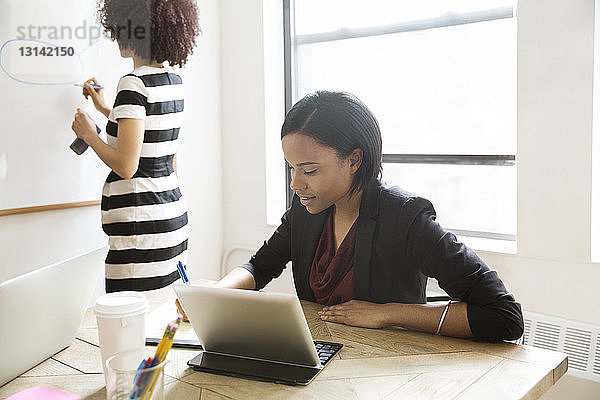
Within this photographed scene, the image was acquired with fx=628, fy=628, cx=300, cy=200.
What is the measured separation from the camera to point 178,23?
212cm

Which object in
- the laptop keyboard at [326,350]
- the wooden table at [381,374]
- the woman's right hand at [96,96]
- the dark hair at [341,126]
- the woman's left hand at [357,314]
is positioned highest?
the woman's right hand at [96,96]

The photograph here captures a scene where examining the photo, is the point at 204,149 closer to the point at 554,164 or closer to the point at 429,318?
the point at 554,164

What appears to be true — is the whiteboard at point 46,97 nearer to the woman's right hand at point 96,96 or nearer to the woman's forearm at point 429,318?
the woman's right hand at point 96,96

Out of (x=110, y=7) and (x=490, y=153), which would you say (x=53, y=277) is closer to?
(x=110, y=7)

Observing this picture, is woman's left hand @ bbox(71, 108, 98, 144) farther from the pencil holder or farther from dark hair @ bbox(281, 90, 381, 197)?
the pencil holder

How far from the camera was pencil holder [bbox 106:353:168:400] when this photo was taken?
2.74ft

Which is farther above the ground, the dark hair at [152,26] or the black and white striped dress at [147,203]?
the dark hair at [152,26]

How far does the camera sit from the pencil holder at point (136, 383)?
2.74 feet

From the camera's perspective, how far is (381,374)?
110cm

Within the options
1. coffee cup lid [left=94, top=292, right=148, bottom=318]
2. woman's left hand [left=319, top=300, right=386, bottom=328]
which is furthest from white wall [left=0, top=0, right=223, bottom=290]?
coffee cup lid [left=94, top=292, right=148, bottom=318]

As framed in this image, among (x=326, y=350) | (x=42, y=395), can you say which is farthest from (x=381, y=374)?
(x=42, y=395)

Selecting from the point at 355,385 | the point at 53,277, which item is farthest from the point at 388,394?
the point at 53,277

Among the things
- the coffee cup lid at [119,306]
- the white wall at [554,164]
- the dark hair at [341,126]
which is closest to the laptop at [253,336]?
the coffee cup lid at [119,306]

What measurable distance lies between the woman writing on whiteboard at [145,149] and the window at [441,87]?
105 cm
